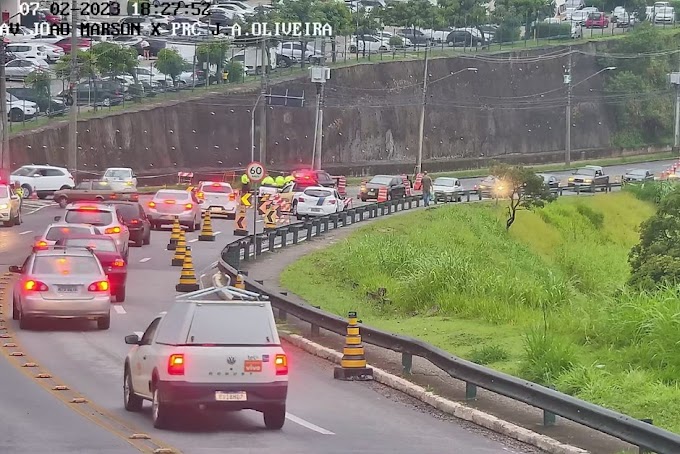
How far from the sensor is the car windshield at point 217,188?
59062mm

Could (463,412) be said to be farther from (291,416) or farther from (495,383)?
(291,416)

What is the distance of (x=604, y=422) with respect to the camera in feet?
49.3

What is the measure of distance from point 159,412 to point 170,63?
7847 cm

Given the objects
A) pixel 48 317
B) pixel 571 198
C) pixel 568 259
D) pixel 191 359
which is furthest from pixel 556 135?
pixel 191 359

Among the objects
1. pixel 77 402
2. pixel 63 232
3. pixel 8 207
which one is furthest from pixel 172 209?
pixel 77 402

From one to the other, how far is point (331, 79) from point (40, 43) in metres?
19.9

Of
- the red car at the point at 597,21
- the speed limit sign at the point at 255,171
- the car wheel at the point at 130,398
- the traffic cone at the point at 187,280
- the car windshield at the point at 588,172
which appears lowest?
the car windshield at the point at 588,172

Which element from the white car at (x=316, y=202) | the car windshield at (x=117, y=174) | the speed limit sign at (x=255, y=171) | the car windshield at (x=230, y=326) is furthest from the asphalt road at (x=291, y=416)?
the car windshield at (x=117, y=174)

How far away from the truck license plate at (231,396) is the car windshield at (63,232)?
57.9 feet

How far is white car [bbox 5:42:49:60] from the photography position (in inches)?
3593

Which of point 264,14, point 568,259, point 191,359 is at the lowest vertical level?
point 568,259

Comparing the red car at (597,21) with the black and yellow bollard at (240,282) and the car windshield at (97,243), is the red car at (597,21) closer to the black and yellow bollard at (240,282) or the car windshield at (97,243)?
the car windshield at (97,243)

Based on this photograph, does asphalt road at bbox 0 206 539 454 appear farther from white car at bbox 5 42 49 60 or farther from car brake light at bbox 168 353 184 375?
white car at bbox 5 42 49 60

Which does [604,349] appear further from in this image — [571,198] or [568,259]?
[571,198]
